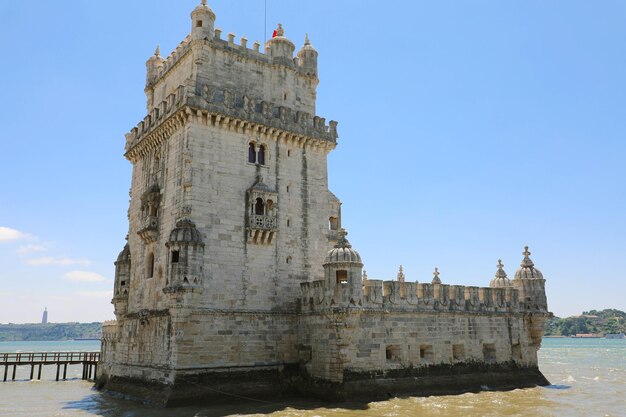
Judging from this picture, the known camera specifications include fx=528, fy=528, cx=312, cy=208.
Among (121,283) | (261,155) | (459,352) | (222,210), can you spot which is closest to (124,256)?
(121,283)

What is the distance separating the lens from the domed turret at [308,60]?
104 feet

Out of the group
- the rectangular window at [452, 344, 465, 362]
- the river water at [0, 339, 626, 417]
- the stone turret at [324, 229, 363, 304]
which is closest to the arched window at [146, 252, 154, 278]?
the river water at [0, 339, 626, 417]

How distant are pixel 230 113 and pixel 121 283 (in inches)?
467

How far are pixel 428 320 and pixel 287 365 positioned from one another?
25.8 feet

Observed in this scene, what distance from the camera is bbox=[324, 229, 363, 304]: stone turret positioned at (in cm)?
2489

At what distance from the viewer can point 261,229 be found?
2698 cm

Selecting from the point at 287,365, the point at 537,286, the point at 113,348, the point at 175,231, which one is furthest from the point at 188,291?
the point at 537,286

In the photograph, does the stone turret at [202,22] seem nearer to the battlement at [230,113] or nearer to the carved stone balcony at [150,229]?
the battlement at [230,113]

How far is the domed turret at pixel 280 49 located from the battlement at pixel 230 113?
296 cm

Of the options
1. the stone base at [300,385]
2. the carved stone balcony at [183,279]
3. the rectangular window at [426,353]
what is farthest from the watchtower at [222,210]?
the rectangular window at [426,353]

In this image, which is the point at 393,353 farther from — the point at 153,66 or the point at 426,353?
the point at 153,66

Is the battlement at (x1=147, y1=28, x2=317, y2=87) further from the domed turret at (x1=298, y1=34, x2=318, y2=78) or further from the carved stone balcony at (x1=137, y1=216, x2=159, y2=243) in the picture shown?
the carved stone balcony at (x1=137, y1=216, x2=159, y2=243)

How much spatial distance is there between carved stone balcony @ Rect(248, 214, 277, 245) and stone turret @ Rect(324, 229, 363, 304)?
364 centimetres

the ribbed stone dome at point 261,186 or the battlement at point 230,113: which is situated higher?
the battlement at point 230,113
